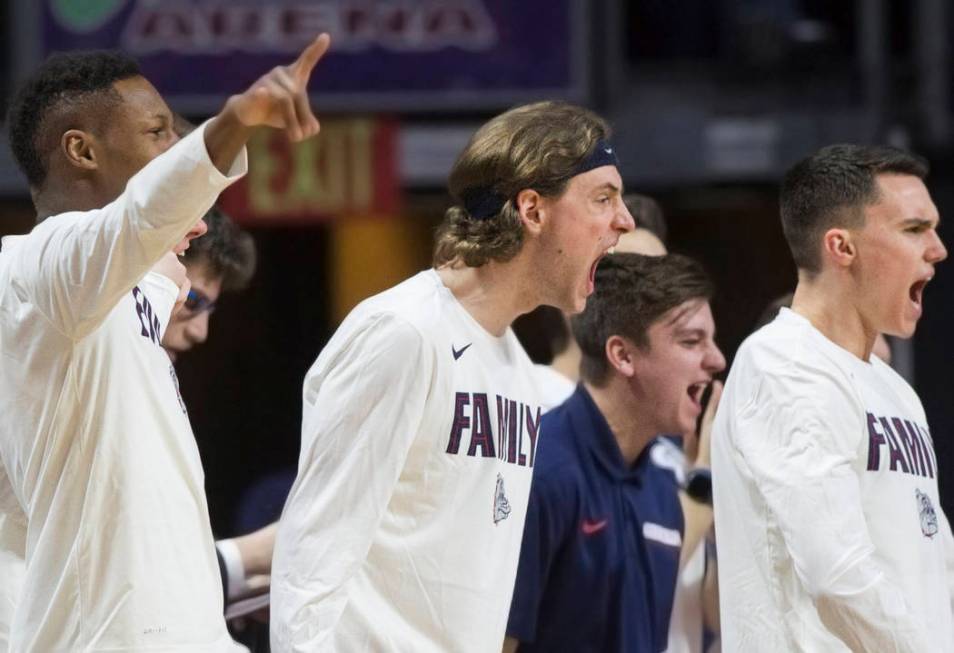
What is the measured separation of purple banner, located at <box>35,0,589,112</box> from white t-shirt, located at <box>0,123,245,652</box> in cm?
651

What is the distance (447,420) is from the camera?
3928 mm

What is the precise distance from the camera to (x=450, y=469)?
12.8 ft

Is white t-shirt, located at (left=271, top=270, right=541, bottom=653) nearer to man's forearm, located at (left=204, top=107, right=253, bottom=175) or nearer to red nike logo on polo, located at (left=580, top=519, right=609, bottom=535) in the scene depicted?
red nike logo on polo, located at (left=580, top=519, right=609, bottom=535)

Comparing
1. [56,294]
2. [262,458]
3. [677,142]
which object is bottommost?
[262,458]

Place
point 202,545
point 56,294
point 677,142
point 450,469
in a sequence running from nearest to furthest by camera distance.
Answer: point 56,294, point 202,545, point 450,469, point 677,142

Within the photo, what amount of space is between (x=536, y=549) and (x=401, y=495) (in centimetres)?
87

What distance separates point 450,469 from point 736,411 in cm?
74

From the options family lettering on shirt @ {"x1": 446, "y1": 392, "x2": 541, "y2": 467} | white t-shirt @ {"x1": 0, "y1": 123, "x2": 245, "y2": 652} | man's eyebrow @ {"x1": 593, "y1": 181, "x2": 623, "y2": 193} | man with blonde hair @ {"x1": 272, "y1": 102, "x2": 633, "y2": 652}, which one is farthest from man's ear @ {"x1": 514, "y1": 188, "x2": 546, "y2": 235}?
white t-shirt @ {"x1": 0, "y1": 123, "x2": 245, "y2": 652}

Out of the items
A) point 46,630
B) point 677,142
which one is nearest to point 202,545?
point 46,630

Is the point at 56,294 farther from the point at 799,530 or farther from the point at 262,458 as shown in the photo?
the point at 262,458

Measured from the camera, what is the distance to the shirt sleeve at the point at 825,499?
152 inches

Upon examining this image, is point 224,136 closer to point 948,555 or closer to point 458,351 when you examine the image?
point 458,351

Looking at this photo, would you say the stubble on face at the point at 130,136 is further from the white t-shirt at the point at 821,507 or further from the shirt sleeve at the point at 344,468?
the white t-shirt at the point at 821,507

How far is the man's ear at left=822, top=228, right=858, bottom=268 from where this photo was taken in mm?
4434
